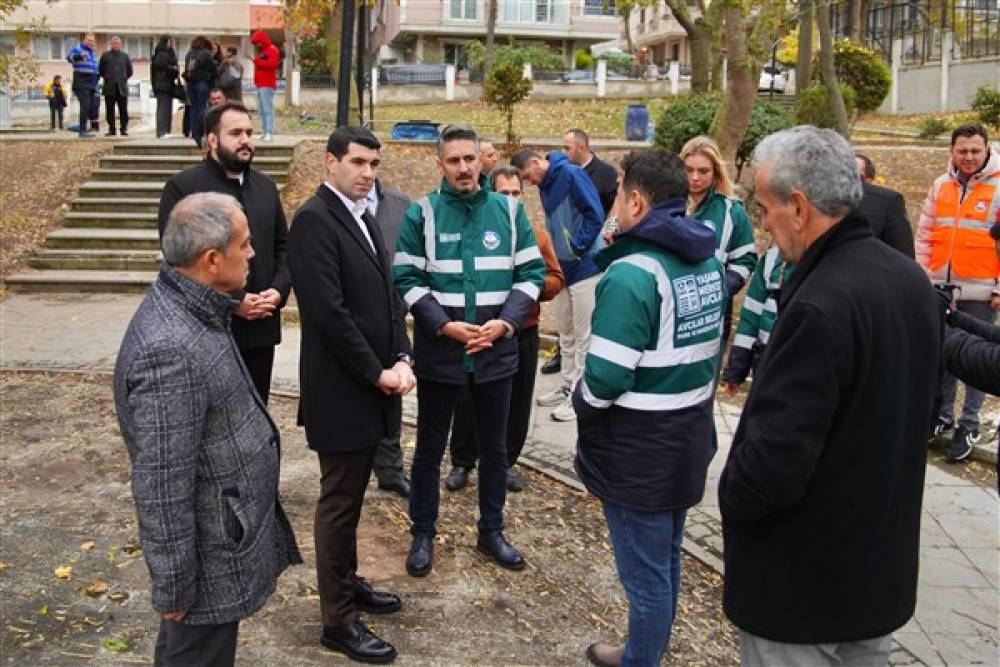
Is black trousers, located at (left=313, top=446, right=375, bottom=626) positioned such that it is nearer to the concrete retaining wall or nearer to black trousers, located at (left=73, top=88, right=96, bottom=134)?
black trousers, located at (left=73, top=88, right=96, bottom=134)

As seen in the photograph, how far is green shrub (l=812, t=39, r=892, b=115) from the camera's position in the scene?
75.2 feet

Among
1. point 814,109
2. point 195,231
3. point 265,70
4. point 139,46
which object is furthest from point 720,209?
point 139,46

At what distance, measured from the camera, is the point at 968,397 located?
22.5 ft

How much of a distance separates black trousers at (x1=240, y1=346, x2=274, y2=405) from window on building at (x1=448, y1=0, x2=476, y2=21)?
51936 millimetres

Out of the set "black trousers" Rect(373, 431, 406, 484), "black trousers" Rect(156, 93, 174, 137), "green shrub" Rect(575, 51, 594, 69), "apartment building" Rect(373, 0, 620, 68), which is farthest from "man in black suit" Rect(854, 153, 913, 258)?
"apartment building" Rect(373, 0, 620, 68)

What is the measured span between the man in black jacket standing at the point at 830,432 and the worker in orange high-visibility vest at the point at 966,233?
4.20 m

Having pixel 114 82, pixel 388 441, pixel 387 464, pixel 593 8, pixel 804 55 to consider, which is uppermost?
pixel 593 8

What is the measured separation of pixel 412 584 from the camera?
4.84 m

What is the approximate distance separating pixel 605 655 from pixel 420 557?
117 centimetres

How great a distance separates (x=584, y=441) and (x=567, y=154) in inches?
181

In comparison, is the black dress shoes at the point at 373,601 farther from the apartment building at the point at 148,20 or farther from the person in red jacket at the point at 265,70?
the apartment building at the point at 148,20

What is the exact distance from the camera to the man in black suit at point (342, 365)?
4090 millimetres

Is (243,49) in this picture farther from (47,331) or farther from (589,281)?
(589,281)

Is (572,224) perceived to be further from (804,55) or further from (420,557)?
(804,55)
